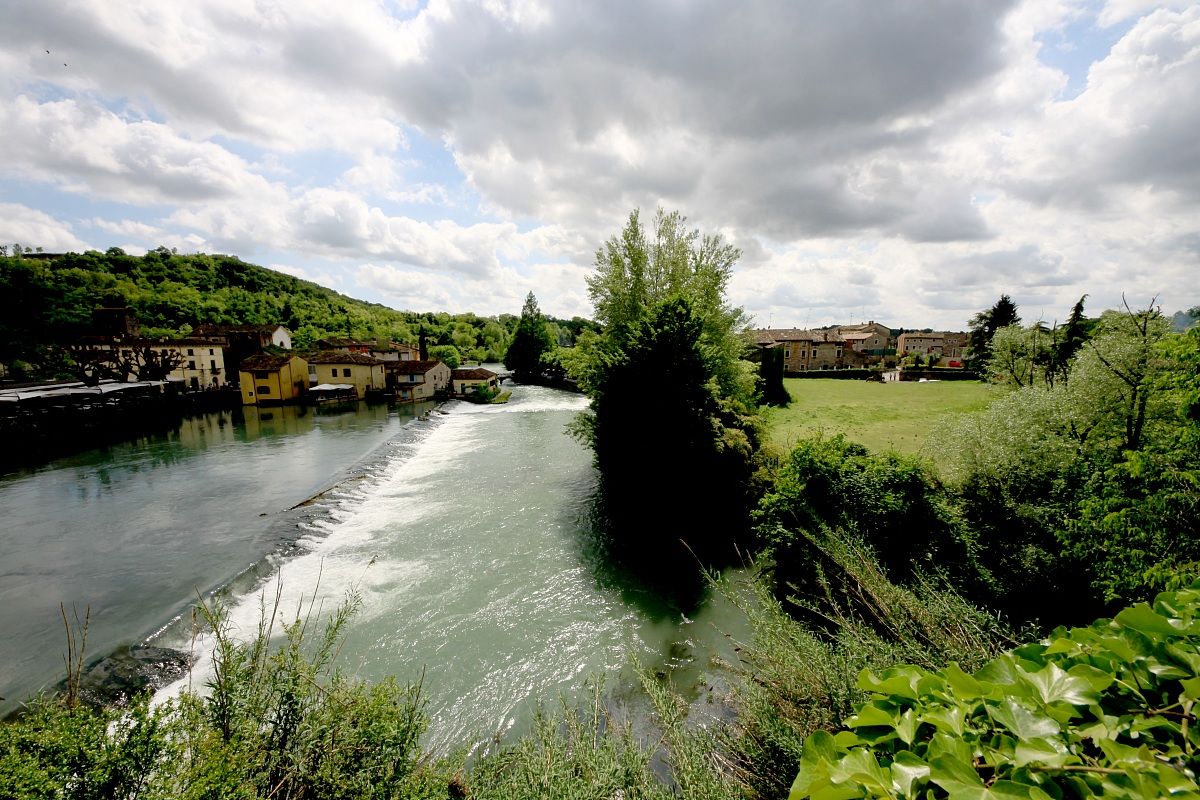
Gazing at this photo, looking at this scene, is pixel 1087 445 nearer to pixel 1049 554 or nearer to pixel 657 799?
pixel 1049 554

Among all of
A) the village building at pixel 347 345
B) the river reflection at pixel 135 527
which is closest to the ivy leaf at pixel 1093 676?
the river reflection at pixel 135 527

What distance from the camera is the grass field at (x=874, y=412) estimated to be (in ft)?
57.8

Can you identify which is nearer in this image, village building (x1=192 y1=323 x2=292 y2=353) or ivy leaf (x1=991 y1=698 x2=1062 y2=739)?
ivy leaf (x1=991 y1=698 x2=1062 y2=739)

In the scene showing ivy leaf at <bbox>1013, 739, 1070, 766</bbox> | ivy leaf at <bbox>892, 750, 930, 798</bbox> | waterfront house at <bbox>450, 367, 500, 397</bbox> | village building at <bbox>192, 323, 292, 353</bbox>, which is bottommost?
waterfront house at <bbox>450, 367, 500, 397</bbox>

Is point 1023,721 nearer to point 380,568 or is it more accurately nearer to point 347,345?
point 380,568

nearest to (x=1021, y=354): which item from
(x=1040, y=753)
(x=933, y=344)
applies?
(x=1040, y=753)

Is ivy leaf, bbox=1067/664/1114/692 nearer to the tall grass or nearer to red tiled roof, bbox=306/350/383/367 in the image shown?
the tall grass

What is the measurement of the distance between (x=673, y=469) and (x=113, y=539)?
18.7 meters

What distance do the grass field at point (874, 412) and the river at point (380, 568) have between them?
823 centimetres

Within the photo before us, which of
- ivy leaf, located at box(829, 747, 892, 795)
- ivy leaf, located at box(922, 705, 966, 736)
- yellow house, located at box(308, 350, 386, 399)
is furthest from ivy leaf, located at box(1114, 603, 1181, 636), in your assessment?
yellow house, located at box(308, 350, 386, 399)

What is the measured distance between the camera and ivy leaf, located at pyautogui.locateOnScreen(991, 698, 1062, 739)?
105 centimetres

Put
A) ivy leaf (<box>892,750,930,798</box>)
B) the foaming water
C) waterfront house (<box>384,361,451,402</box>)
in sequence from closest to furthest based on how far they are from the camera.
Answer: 1. ivy leaf (<box>892,750,930,798</box>)
2. the foaming water
3. waterfront house (<box>384,361,451,402</box>)

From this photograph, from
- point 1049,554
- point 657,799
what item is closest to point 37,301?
point 657,799

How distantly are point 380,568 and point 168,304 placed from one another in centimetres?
9107
